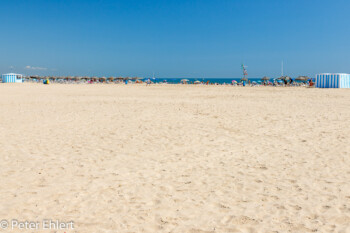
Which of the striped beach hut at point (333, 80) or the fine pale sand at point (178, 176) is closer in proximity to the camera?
the fine pale sand at point (178, 176)

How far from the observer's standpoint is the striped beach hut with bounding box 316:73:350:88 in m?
28.9

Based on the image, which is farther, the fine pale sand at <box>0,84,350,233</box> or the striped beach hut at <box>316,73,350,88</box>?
the striped beach hut at <box>316,73,350,88</box>

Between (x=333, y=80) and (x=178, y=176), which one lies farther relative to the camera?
(x=333, y=80)

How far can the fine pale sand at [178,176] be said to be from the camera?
3.39m

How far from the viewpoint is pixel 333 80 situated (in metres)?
29.3

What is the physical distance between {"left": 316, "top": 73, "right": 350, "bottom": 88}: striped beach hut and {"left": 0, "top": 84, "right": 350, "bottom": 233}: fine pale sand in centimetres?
2310

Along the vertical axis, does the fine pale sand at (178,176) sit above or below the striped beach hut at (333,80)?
below

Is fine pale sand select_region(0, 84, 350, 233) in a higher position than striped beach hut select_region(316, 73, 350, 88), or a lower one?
lower

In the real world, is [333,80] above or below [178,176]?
above

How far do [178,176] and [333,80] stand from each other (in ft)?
96.7

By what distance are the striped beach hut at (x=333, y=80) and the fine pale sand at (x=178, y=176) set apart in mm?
23099

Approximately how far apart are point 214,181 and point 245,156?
1603 mm

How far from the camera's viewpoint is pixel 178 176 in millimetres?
4816

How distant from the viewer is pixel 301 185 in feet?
14.3
